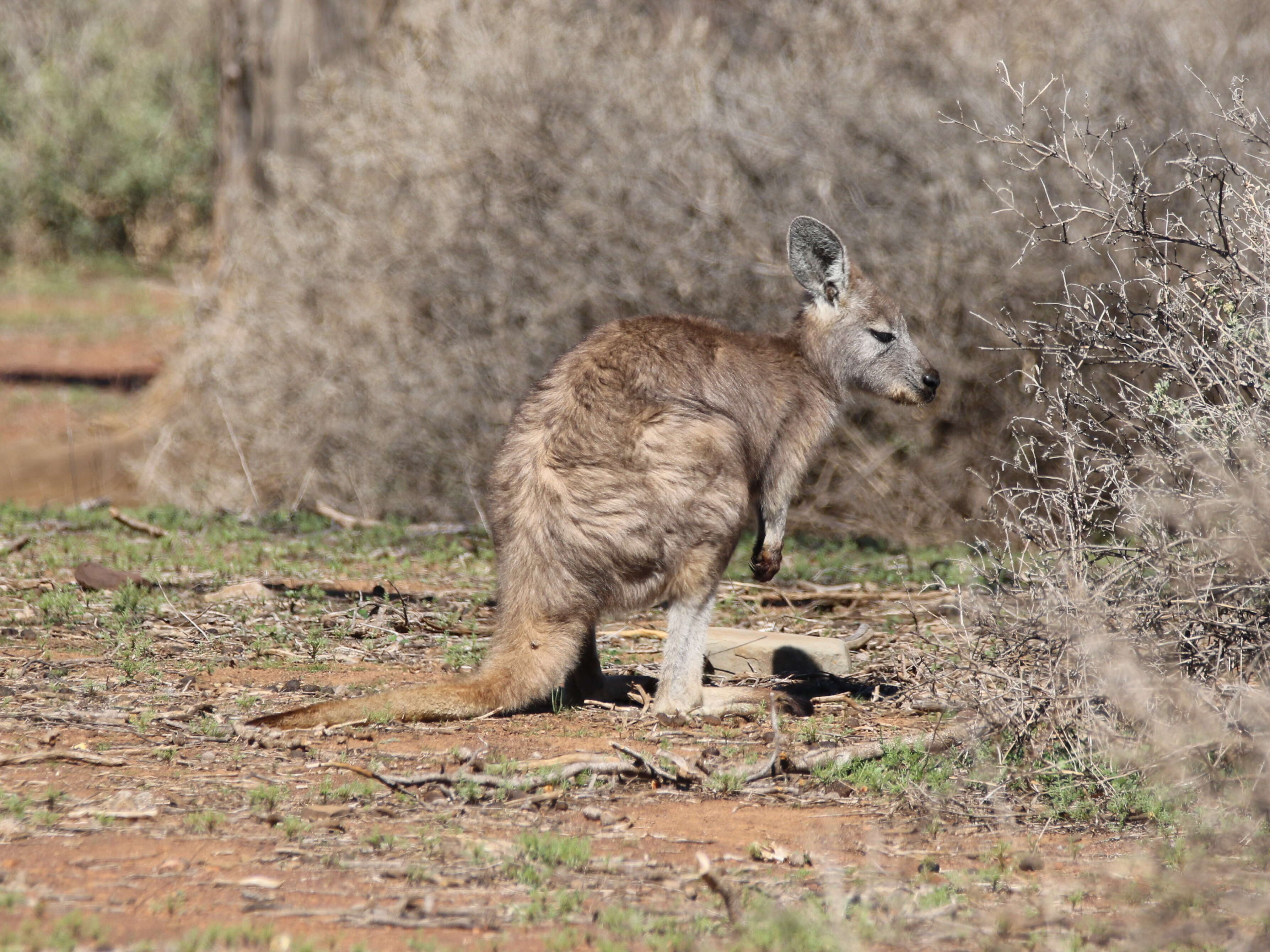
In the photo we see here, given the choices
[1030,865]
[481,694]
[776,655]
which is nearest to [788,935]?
[1030,865]

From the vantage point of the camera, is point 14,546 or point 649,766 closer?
point 649,766

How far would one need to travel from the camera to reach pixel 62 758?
4.30 m

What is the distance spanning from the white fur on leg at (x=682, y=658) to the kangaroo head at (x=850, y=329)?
1.60 meters

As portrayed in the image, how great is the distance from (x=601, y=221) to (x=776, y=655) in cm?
450

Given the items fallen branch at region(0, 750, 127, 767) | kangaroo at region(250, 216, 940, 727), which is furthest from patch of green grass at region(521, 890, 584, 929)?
fallen branch at region(0, 750, 127, 767)

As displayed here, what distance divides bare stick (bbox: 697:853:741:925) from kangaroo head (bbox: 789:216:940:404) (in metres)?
3.23

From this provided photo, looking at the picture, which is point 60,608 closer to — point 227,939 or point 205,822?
point 205,822

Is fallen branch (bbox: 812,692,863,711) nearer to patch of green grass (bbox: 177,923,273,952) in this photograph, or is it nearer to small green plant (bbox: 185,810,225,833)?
small green plant (bbox: 185,810,225,833)

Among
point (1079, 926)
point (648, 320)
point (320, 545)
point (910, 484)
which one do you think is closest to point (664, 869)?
point (1079, 926)

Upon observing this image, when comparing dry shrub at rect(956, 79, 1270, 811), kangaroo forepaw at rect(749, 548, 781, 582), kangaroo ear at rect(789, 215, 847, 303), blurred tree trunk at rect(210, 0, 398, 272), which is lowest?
kangaroo forepaw at rect(749, 548, 781, 582)

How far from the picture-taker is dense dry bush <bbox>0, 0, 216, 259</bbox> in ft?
75.6

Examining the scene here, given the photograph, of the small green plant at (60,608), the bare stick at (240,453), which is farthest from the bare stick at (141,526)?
the small green plant at (60,608)

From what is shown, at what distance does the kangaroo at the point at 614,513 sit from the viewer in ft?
16.4

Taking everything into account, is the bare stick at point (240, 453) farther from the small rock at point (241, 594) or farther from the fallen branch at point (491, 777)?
the fallen branch at point (491, 777)
